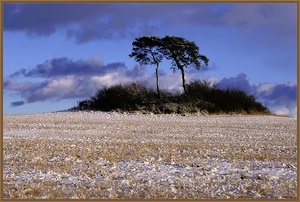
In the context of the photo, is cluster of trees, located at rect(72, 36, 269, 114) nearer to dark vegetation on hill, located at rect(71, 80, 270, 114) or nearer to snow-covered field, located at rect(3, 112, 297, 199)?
dark vegetation on hill, located at rect(71, 80, 270, 114)

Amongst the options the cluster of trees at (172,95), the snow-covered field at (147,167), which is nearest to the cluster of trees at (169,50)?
the cluster of trees at (172,95)

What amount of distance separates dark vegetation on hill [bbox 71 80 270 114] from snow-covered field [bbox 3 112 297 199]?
677 inches

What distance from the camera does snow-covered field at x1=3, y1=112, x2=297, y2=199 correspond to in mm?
9352

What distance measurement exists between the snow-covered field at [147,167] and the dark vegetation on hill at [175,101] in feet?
56.4

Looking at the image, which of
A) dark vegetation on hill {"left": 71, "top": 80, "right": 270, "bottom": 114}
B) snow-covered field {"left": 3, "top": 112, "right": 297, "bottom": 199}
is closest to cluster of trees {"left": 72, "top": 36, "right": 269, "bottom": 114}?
dark vegetation on hill {"left": 71, "top": 80, "right": 270, "bottom": 114}

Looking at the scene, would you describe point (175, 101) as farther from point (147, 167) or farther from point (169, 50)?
point (147, 167)

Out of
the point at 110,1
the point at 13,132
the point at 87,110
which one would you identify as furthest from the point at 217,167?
the point at 87,110

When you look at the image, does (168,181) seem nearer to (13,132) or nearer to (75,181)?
(75,181)

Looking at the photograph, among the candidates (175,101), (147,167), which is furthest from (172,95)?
(147,167)

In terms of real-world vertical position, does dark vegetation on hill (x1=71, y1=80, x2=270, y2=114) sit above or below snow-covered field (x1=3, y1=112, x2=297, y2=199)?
above

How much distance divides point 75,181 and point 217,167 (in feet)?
11.9

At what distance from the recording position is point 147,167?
38.5 feet

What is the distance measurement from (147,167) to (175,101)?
27.1 meters

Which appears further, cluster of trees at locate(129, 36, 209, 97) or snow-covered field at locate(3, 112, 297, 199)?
cluster of trees at locate(129, 36, 209, 97)
